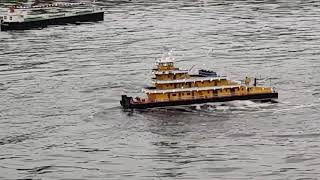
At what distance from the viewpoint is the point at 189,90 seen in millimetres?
76500

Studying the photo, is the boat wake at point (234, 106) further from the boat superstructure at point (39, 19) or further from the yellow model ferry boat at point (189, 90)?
the boat superstructure at point (39, 19)

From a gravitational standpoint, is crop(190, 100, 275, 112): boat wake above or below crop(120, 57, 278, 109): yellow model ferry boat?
below

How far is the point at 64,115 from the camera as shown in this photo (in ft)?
238

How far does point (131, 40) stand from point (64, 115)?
170ft

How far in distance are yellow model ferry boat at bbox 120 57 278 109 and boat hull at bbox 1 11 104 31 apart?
7741cm

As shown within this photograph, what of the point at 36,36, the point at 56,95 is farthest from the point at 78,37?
the point at 56,95

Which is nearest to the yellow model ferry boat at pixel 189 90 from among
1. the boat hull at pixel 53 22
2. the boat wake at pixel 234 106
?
the boat wake at pixel 234 106

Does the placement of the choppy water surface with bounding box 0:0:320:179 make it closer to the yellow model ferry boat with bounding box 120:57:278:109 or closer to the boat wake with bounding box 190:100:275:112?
the boat wake with bounding box 190:100:275:112

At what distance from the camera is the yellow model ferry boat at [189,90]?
7562 centimetres

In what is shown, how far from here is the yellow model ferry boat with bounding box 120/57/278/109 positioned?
75625 mm

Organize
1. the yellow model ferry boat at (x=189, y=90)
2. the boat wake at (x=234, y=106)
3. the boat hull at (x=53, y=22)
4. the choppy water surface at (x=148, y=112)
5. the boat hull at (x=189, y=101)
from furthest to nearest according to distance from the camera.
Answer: the boat hull at (x=53, y=22) → the yellow model ferry boat at (x=189, y=90) → the boat wake at (x=234, y=106) → the boat hull at (x=189, y=101) → the choppy water surface at (x=148, y=112)

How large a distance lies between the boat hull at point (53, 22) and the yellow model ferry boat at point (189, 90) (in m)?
77.4

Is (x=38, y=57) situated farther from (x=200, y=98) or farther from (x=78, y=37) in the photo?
(x=200, y=98)

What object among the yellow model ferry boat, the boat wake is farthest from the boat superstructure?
the boat wake
